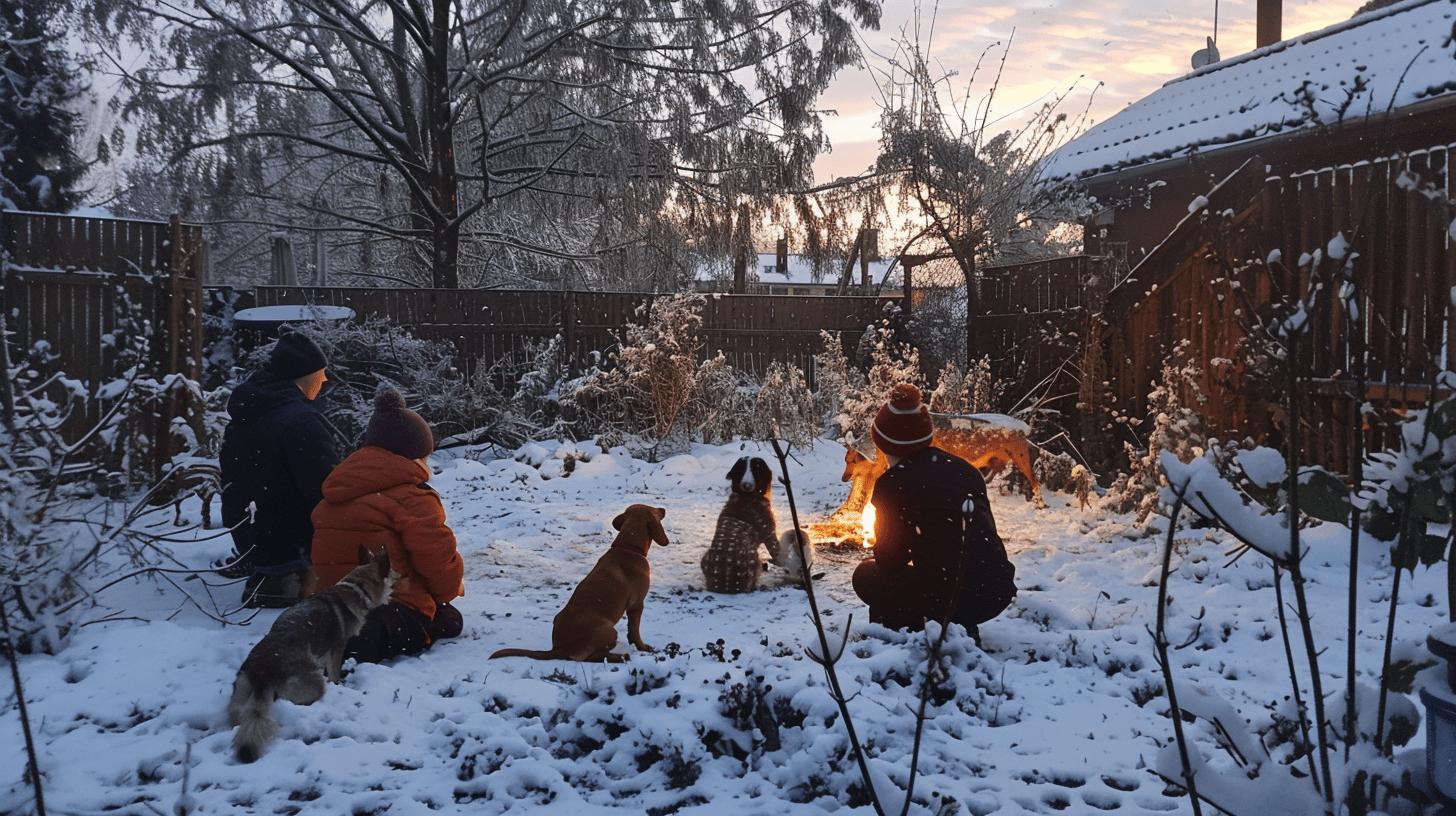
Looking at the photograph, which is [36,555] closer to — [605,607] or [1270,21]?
[605,607]

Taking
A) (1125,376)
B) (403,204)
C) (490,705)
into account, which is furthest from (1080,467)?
(403,204)

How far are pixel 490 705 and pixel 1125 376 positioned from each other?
6186 millimetres

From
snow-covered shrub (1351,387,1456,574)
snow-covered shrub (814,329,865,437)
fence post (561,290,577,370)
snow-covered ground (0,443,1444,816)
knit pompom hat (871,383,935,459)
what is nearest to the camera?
snow-covered shrub (1351,387,1456,574)

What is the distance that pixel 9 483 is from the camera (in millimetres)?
3963

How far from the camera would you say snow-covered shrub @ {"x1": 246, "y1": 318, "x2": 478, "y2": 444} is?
1087 cm

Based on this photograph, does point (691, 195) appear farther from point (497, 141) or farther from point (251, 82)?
point (251, 82)

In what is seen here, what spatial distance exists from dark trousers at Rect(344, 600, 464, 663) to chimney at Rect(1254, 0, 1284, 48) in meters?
19.4

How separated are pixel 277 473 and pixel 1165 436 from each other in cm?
581

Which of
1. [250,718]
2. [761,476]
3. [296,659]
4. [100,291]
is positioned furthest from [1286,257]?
[100,291]

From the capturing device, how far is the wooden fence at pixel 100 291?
7926 millimetres

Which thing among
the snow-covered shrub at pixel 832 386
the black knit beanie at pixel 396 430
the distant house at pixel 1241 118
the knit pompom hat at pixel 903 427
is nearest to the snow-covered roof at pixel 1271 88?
the distant house at pixel 1241 118

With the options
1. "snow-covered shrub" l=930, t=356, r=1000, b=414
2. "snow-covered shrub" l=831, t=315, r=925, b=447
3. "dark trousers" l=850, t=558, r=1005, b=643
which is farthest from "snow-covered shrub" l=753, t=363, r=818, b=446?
"dark trousers" l=850, t=558, r=1005, b=643

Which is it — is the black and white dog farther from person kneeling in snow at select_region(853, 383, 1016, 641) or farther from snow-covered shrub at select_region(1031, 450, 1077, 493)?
snow-covered shrub at select_region(1031, 450, 1077, 493)

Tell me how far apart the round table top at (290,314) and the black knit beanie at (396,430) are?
22.6 feet
